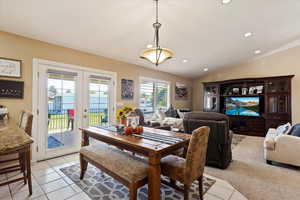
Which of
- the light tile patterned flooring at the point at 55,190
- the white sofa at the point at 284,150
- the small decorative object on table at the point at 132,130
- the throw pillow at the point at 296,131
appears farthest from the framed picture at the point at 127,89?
Answer: the throw pillow at the point at 296,131

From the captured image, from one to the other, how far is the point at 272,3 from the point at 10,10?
449 centimetres

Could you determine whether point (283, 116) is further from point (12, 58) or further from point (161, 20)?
point (12, 58)

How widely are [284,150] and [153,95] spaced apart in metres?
3.98

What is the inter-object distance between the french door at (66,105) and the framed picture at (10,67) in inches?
12.6

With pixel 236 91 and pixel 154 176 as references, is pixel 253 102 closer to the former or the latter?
pixel 236 91

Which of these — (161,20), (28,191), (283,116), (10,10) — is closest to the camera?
(28,191)

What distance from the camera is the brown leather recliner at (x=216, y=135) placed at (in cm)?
→ 264

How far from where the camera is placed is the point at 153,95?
570 cm

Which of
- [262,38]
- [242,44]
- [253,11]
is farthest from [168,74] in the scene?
[253,11]

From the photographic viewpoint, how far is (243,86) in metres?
Result: 5.99

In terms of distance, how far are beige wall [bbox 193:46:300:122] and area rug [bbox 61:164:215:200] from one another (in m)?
5.26

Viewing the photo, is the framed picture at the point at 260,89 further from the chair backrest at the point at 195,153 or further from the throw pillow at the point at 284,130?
the chair backrest at the point at 195,153

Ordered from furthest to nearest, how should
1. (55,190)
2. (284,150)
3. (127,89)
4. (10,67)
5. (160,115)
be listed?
1. (160,115)
2. (127,89)
3. (284,150)
4. (10,67)
5. (55,190)

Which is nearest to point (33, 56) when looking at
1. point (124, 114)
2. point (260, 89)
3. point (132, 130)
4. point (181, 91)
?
point (124, 114)
